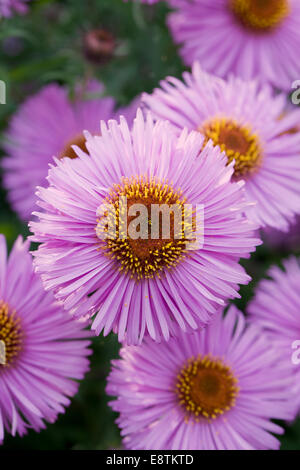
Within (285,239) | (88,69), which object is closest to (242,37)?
(88,69)

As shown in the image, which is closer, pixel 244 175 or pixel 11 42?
pixel 244 175

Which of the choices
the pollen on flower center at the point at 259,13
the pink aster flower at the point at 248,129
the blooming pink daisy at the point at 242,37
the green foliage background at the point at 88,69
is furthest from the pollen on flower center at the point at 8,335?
the pollen on flower center at the point at 259,13

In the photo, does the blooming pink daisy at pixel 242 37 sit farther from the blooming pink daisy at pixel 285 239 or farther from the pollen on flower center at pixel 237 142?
the blooming pink daisy at pixel 285 239

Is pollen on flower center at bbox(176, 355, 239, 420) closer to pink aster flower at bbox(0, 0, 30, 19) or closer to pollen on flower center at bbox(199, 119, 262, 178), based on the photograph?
pollen on flower center at bbox(199, 119, 262, 178)

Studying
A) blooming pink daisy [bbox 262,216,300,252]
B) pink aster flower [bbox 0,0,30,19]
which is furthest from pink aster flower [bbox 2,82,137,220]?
blooming pink daisy [bbox 262,216,300,252]

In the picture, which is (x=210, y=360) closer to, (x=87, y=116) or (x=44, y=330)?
(x=44, y=330)

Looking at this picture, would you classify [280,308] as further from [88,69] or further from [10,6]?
[10,6]
